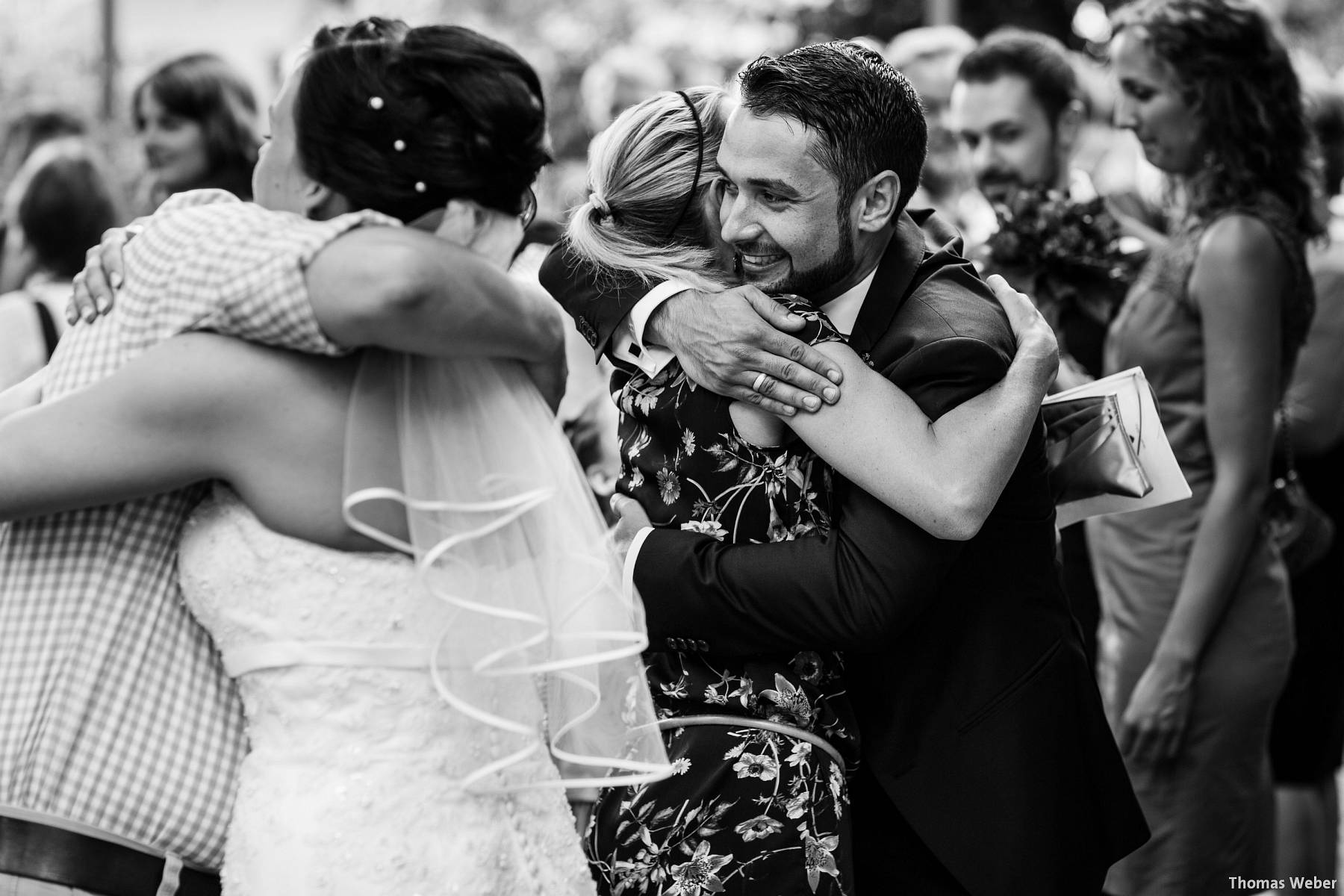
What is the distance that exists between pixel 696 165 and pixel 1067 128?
242cm

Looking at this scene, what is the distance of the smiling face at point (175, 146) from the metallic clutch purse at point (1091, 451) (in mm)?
3405

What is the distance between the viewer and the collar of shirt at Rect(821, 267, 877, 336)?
244 cm

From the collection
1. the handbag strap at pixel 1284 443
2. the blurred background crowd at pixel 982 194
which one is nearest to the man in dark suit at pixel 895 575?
the blurred background crowd at pixel 982 194

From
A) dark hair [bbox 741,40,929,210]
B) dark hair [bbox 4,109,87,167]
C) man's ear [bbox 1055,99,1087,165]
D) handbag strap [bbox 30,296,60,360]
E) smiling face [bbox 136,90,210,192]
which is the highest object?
dark hair [bbox 741,40,929,210]

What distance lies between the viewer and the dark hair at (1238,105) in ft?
12.1

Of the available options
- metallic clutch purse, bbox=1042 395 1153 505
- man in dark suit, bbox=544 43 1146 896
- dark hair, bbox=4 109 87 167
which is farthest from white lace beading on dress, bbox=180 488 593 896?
dark hair, bbox=4 109 87 167

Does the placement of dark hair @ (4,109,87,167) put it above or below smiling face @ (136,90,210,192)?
below

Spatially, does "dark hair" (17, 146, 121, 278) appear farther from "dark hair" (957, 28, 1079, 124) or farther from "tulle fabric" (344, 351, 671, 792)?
"tulle fabric" (344, 351, 671, 792)

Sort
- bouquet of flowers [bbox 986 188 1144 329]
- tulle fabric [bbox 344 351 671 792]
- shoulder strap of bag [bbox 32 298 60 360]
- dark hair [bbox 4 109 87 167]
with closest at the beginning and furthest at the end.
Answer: tulle fabric [bbox 344 351 671 792], bouquet of flowers [bbox 986 188 1144 329], shoulder strap of bag [bbox 32 298 60 360], dark hair [bbox 4 109 87 167]

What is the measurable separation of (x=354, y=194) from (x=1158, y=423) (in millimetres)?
1499

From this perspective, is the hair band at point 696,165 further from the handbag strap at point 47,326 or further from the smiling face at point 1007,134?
the handbag strap at point 47,326

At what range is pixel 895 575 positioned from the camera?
2.23m

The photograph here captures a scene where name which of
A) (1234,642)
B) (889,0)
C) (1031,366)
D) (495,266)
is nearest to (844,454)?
(1031,366)

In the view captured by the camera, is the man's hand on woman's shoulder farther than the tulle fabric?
Yes
